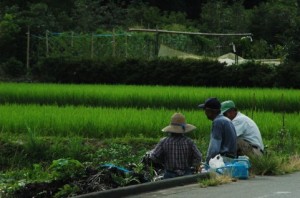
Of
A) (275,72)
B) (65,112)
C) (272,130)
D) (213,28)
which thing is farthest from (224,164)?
(213,28)

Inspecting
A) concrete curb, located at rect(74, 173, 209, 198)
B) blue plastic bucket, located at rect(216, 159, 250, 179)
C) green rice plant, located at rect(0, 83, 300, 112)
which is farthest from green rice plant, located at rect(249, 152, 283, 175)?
green rice plant, located at rect(0, 83, 300, 112)

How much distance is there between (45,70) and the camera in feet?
114

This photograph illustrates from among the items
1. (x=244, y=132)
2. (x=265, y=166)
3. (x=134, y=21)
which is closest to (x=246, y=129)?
(x=244, y=132)

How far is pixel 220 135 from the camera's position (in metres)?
A: 11.2

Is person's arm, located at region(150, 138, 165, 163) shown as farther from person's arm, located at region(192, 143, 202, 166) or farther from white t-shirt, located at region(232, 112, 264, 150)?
white t-shirt, located at region(232, 112, 264, 150)

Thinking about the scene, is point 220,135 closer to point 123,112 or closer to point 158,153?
point 158,153

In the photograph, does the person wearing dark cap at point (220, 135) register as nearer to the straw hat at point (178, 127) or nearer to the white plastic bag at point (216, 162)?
the white plastic bag at point (216, 162)

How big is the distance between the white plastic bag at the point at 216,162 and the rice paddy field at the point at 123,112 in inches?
155

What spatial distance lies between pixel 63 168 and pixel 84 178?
1.13 ft

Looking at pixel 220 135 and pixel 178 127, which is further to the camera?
pixel 220 135

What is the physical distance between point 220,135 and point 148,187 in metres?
1.83

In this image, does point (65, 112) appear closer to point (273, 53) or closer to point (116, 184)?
point (116, 184)

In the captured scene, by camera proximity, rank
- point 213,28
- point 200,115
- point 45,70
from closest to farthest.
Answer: point 200,115 < point 45,70 < point 213,28

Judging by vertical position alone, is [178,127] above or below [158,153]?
above
